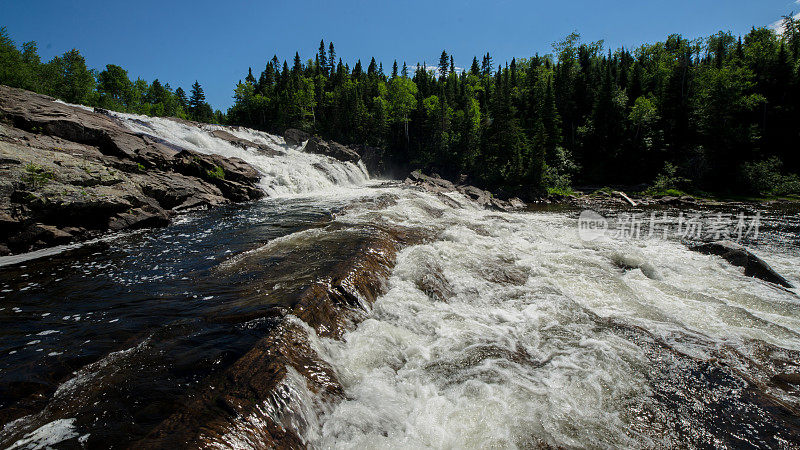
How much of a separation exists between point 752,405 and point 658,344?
4.70 ft

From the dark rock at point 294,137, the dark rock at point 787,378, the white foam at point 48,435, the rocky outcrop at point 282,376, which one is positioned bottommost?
the dark rock at point 787,378

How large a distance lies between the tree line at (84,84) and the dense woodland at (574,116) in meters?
0.25

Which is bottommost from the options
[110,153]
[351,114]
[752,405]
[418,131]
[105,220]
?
[752,405]

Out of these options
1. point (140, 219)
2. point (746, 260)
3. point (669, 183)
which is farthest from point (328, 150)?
point (669, 183)

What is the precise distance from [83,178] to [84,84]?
211 ft

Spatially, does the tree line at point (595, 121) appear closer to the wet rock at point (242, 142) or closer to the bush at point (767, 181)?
the bush at point (767, 181)

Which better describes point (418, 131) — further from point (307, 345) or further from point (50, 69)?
point (50, 69)

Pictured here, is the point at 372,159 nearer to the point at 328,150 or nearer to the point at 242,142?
the point at 328,150

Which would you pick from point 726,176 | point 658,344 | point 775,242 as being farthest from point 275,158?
point 726,176

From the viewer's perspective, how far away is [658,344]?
18.5 ft

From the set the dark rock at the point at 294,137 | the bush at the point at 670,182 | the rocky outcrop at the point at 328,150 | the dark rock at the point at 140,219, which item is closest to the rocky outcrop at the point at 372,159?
the rocky outcrop at the point at 328,150

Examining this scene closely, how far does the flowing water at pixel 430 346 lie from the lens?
3.65m

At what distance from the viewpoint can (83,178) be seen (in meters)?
13.7

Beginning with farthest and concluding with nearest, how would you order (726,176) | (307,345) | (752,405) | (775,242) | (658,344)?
(726,176), (775,242), (658,344), (307,345), (752,405)
